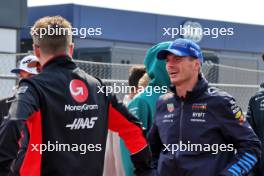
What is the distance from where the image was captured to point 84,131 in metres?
3.56

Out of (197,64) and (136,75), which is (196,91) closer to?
(197,64)

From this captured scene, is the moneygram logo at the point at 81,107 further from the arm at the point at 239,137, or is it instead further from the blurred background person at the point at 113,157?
the blurred background person at the point at 113,157

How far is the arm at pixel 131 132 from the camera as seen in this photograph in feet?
12.5

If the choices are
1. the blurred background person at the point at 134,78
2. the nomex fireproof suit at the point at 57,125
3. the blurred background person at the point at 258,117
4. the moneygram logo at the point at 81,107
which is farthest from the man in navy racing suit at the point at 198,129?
the blurred background person at the point at 134,78

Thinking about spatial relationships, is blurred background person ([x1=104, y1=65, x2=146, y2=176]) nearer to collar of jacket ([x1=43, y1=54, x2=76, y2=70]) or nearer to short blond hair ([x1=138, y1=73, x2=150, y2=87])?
short blond hair ([x1=138, y1=73, x2=150, y2=87])

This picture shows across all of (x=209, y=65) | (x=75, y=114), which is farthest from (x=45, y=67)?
(x=209, y=65)

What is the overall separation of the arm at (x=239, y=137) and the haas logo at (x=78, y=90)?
93 cm

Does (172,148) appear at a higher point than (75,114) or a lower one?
lower

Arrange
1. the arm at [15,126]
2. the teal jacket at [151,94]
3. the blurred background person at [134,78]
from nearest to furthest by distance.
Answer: the arm at [15,126] → the teal jacket at [151,94] → the blurred background person at [134,78]

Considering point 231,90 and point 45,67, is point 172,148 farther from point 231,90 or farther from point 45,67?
point 231,90

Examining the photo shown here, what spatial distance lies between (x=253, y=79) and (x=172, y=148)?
40.9ft

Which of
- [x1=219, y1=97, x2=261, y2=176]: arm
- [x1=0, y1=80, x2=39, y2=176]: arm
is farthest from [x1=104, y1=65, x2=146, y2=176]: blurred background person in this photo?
[x1=0, y1=80, x2=39, y2=176]: arm

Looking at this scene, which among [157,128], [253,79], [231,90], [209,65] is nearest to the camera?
[157,128]

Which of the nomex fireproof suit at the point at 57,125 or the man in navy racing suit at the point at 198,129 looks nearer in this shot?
the nomex fireproof suit at the point at 57,125
